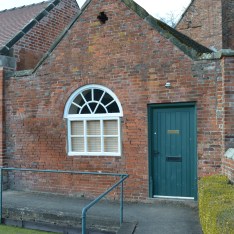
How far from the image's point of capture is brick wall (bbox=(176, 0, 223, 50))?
14.8 m

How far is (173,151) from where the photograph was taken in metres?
7.71

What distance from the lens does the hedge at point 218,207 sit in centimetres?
356

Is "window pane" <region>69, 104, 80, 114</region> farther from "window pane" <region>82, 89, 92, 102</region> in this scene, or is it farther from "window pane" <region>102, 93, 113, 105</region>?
"window pane" <region>102, 93, 113, 105</region>

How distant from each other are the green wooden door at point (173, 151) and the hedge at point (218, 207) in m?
1.46

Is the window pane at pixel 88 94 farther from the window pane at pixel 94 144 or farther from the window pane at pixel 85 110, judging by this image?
the window pane at pixel 94 144

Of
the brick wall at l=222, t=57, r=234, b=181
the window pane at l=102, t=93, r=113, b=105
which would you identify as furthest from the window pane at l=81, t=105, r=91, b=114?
the brick wall at l=222, t=57, r=234, b=181

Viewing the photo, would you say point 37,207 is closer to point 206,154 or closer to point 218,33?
point 206,154

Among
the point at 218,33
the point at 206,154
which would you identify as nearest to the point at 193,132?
the point at 206,154

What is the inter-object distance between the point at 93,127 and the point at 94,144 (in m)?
0.45

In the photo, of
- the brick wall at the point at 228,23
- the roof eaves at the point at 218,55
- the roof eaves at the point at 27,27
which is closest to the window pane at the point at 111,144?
the roof eaves at the point at 218,55

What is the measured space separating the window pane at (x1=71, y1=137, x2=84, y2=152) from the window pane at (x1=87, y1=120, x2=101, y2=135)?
12.9 inches

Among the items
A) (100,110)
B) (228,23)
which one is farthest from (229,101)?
(228,23)

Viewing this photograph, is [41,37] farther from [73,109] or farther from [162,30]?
[162,30]

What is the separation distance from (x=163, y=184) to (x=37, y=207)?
9.88ft
